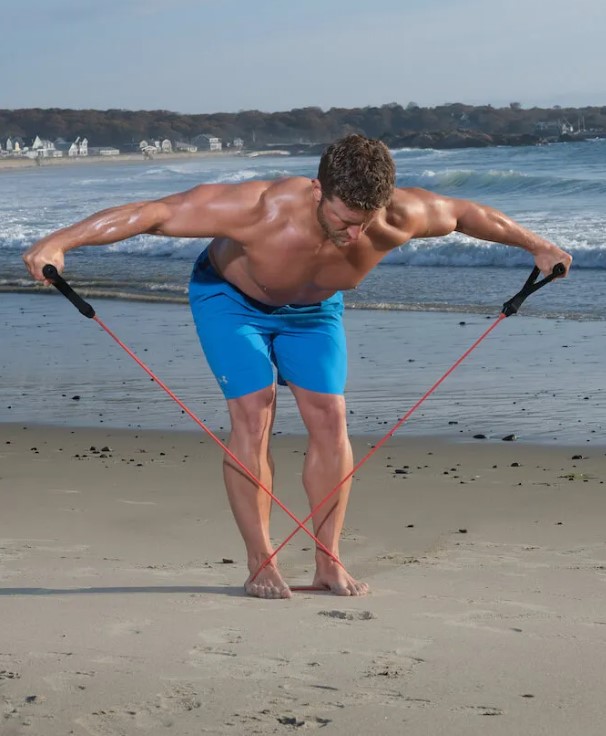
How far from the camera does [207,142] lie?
15625 cm

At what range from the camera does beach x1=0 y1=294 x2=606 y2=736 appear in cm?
334

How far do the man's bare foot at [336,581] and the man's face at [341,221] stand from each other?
1185 mm

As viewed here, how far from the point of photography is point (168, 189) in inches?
1841

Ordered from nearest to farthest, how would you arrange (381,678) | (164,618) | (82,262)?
(381,678) < (164,618) < (82,262)

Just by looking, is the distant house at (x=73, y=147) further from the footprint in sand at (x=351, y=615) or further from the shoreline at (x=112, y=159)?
the footprint in sand at (x=351, y=615)

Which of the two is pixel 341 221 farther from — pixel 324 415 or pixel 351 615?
pixel 351 615

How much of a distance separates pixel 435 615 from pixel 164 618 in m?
0.85

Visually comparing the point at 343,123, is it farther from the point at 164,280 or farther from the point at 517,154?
the point at 164,280

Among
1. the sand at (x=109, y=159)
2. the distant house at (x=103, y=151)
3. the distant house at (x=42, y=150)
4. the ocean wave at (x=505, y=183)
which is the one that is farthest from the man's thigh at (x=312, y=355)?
the distant house at (x=103, y=151)

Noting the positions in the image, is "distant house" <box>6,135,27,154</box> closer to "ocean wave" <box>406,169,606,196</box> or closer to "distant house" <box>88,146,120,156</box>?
"distant house" <box>88,146,120,156</box>

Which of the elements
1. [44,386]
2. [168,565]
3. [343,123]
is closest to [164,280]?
[44,386]

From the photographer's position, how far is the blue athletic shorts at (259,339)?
463 centimetres

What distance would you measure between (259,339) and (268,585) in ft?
2.80

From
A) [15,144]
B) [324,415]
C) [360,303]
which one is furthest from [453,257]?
[15,144]
